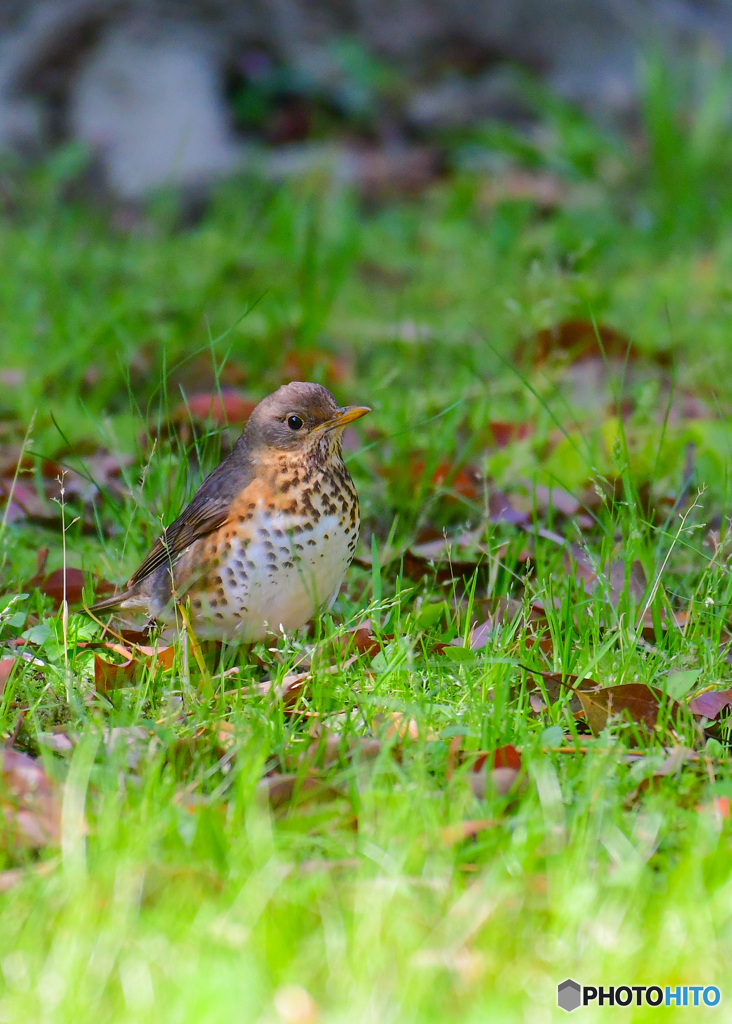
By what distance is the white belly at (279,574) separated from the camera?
3.32 metres

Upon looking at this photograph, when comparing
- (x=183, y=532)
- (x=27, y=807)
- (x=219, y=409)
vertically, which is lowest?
(x=219, y=409)

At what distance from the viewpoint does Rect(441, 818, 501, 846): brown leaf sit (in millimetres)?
2291

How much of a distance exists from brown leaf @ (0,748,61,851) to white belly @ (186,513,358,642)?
0.93 metres

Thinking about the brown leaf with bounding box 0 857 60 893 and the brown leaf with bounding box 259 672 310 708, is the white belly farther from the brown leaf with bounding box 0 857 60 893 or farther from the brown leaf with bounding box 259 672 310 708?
the brown leaf with bounding box 0 857 60 893

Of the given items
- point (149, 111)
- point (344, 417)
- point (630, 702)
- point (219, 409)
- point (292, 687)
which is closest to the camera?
point (630, 702)

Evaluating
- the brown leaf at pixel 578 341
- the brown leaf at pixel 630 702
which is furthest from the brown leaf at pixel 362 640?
the brown leaf at pixel 578 341

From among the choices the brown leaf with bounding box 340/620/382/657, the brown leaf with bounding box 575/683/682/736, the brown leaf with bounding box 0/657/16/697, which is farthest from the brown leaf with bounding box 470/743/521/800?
the brown leaf with bounding box 0/657/16/697

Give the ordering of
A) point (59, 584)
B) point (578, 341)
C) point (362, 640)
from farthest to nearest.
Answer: point (578, 341) → point (59, 584) → point (362, 640)

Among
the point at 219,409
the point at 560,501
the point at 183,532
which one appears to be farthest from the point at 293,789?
the point at 219,409

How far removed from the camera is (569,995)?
6.40ft

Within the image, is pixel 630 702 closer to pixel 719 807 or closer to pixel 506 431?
pixel 719 807

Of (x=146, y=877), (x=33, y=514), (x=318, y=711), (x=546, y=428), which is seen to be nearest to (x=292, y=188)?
(x=546, y=428)

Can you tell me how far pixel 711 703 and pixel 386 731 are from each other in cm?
77

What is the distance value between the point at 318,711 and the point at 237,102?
7.13 m
